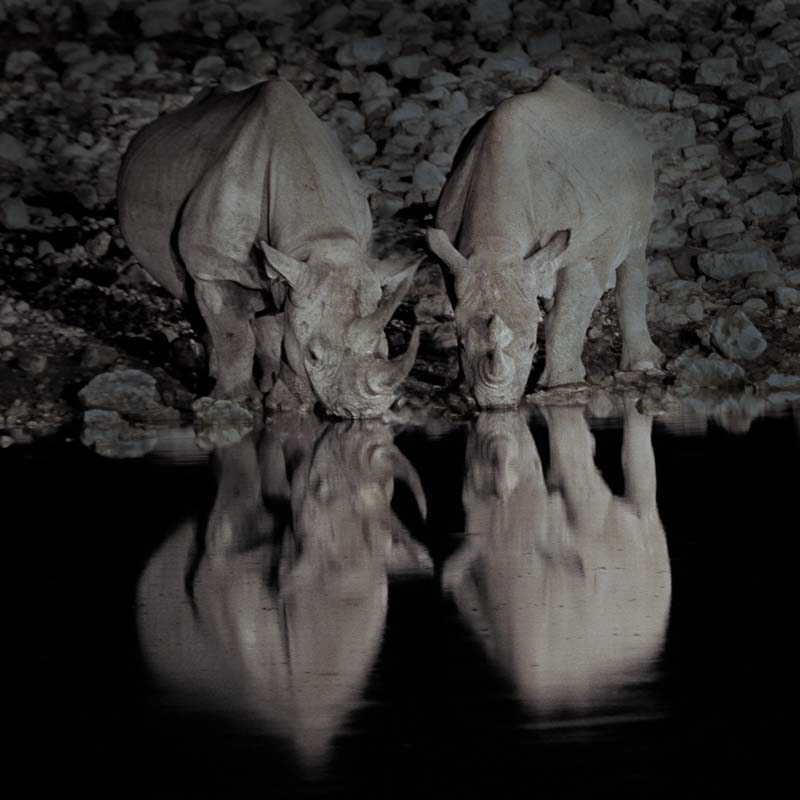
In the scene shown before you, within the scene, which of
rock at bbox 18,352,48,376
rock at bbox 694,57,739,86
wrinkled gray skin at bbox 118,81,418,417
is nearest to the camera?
wrinkled gray skin at bbox 118,81,418,417

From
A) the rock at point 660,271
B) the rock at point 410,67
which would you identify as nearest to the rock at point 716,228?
the rock at point 660,271

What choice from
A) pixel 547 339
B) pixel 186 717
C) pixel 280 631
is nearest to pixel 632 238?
pixel 547 339

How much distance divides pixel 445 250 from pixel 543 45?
9719 mm

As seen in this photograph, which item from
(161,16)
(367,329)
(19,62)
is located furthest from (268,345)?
(161,16)

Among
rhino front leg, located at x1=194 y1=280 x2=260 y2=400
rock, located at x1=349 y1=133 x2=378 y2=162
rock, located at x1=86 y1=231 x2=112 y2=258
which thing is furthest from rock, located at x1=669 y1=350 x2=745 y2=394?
rock, located at x1=349 y1=133 x2=378 y2=162

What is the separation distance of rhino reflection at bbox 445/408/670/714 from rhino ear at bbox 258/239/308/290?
2.19m

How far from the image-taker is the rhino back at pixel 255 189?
11250mm

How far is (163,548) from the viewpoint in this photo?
6.43m

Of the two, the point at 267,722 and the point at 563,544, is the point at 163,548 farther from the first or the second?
the point at 267,722

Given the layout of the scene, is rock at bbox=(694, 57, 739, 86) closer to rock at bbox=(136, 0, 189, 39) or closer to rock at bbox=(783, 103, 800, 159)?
rock at bbox=(783, 103, 800, 159)

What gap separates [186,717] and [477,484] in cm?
362

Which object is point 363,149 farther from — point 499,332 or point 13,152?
point 499,332

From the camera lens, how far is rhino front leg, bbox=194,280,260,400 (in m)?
11.6

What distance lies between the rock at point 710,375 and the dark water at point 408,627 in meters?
3.72
